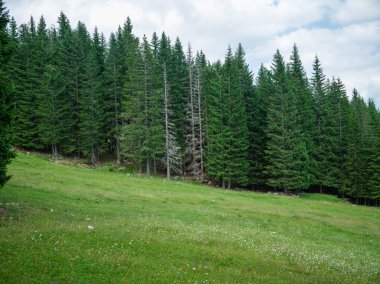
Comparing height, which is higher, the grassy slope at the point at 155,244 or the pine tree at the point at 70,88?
the pine tree at the point at 70,88

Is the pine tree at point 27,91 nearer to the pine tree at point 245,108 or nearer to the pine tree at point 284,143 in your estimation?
the pine tree at point 245,108

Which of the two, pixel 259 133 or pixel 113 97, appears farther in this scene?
pixel 113 97

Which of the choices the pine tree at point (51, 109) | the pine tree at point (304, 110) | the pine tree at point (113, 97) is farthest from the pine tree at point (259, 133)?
the pine tree at point (51, 109)

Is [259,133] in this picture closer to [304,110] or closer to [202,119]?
[304,110]

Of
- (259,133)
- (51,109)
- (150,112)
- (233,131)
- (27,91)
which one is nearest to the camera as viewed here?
(233,131)

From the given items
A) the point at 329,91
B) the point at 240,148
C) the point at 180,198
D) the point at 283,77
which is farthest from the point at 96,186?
the point at 329,91

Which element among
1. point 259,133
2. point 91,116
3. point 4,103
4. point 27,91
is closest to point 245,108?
point 259,133

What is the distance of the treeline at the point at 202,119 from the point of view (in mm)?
55656

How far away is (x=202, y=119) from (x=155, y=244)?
47405 millimetres

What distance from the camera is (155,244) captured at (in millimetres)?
13602

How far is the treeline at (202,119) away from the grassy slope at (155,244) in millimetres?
26434

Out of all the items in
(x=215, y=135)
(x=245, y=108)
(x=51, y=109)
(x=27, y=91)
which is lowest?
(x=215, y=135)

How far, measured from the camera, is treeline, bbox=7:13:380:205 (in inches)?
2191

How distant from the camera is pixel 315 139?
64.7 meters
